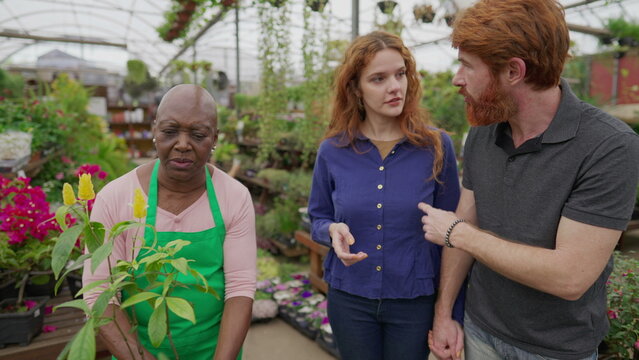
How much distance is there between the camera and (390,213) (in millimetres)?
1418


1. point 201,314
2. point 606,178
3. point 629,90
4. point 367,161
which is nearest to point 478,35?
point 606,178

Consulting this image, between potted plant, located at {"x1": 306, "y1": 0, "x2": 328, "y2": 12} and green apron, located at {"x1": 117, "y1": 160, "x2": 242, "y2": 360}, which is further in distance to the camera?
potted plant, located at {"x1": 306, "y1": 0, "x2": 328, "y2": 12}

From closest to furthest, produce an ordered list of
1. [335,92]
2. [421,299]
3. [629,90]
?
[421,299]
[335,92]
[629,90]

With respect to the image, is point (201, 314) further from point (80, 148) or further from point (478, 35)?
point (80, 148)

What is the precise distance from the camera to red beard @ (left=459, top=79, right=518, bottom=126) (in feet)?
3.51

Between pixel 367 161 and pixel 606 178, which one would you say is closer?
pixel 606 178

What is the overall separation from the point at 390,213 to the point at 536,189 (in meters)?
0.48

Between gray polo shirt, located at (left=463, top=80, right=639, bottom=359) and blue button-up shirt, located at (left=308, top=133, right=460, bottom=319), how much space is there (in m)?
0.21

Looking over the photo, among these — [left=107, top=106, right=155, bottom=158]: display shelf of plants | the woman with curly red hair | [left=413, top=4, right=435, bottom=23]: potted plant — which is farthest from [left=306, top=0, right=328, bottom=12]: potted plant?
[left=107, top=106, right=155, bottom=158]: display shelf of plants

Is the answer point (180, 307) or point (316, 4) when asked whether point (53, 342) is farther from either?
point (316, 4)

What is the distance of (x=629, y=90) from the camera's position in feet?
27.7

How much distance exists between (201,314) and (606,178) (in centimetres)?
105

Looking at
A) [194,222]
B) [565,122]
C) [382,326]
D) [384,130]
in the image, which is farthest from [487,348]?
[194,222]

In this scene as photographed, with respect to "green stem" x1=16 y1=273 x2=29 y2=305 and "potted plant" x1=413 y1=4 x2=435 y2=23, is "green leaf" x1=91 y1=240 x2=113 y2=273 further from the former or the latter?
"potted plant" x1=413 y1=4 x2=435 y2=23
